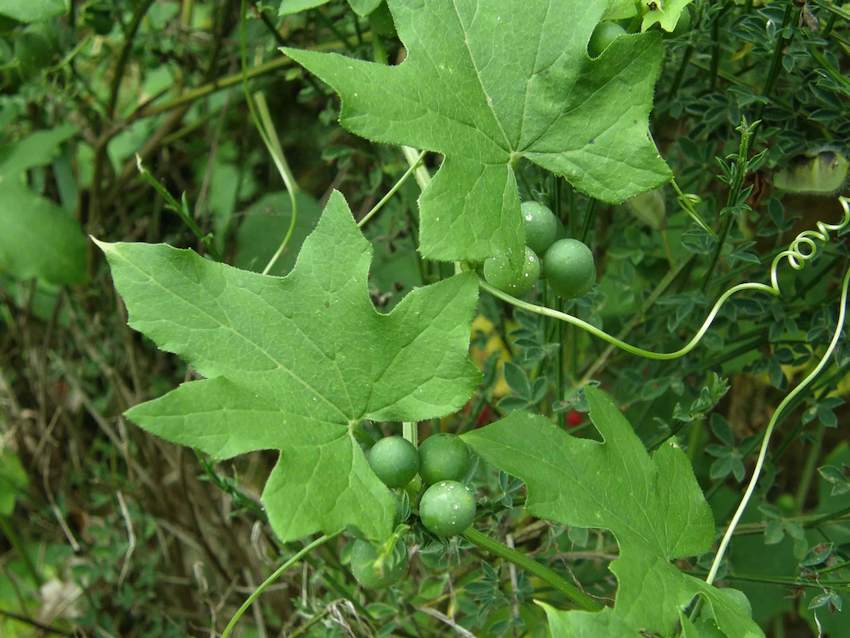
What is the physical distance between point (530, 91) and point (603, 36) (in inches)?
3.4

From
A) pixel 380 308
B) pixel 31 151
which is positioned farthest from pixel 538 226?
pixel 31 151

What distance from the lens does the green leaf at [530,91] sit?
75cm

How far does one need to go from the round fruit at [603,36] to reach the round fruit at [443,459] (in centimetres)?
35

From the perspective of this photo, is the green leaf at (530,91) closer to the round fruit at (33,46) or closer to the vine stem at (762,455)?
the vine stem at (762,455)

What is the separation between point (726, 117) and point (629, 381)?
0.33 m

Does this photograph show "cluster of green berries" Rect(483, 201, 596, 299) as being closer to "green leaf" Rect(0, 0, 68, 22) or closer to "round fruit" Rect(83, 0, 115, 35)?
"green leaf" Rect(0, 0, 68, 22)

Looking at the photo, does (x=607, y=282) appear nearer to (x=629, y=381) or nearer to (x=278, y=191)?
(x=629, y=381)

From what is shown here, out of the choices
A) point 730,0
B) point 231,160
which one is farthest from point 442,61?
point 231,160

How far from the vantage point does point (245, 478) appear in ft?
5.06

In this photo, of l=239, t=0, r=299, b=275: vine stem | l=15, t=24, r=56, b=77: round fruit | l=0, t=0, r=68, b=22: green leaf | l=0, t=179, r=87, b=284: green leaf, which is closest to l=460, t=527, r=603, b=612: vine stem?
l=239, t=0, r=299, b=275: vine stem

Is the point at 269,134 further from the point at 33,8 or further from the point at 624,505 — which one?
the point at 624,505

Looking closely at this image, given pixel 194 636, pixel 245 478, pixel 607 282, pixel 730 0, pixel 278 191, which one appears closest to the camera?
pixel 730 0

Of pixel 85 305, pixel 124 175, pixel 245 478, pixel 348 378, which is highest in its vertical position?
pixel 348 378

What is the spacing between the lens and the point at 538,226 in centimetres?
79
